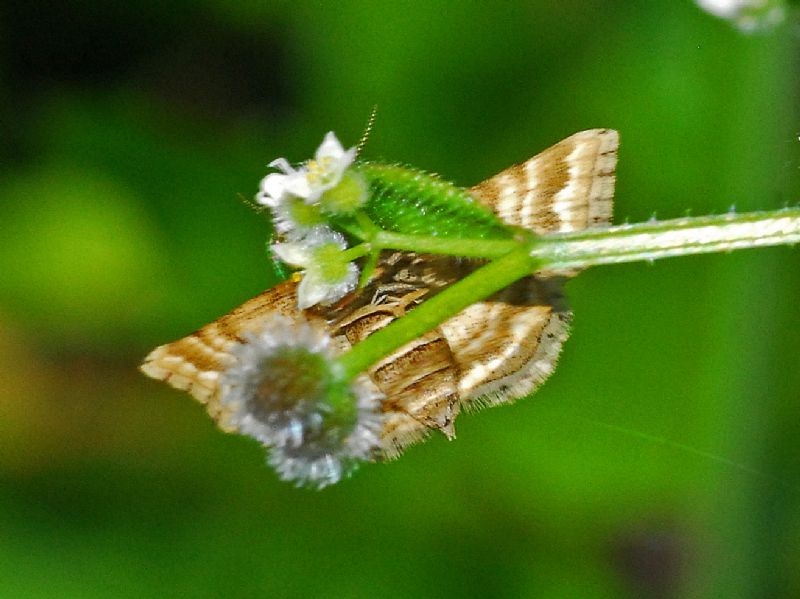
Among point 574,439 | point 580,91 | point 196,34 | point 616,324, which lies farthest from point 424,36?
point 574,439

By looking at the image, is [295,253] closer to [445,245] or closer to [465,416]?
[445,245]

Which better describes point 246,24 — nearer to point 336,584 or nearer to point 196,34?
point 196,34

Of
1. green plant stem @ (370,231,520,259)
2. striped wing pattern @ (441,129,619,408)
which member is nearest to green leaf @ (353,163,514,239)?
green plant stem @ (370,231,520,259)

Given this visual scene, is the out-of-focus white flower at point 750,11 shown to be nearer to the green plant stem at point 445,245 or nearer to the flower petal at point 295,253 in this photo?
the green plant stem at point 445,245

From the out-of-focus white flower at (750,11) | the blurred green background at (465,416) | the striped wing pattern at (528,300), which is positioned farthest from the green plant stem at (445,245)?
the blurred green background at (465,416)

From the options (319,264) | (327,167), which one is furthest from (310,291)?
(327,167)
